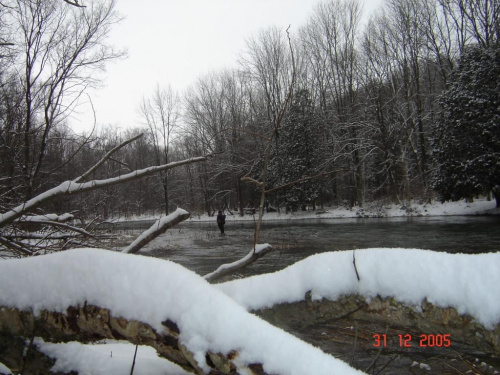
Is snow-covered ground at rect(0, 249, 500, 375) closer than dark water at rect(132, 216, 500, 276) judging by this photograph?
Yes

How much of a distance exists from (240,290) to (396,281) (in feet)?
2.24

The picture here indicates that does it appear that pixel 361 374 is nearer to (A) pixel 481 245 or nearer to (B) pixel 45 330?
(B) pixel 45 330

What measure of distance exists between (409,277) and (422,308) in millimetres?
121

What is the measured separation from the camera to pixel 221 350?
3.26 feet

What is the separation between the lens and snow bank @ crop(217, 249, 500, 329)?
3.94 ft

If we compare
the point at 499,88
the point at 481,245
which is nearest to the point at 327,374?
the point at 481,245

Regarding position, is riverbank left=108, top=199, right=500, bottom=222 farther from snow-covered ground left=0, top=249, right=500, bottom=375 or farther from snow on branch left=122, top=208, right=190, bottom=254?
snow-covered ground left=0, top=249, right=500, bottom=375

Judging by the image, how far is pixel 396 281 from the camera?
4.31 ft

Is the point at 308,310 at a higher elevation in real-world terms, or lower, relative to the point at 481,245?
higher

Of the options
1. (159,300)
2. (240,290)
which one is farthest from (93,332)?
(240,290)
